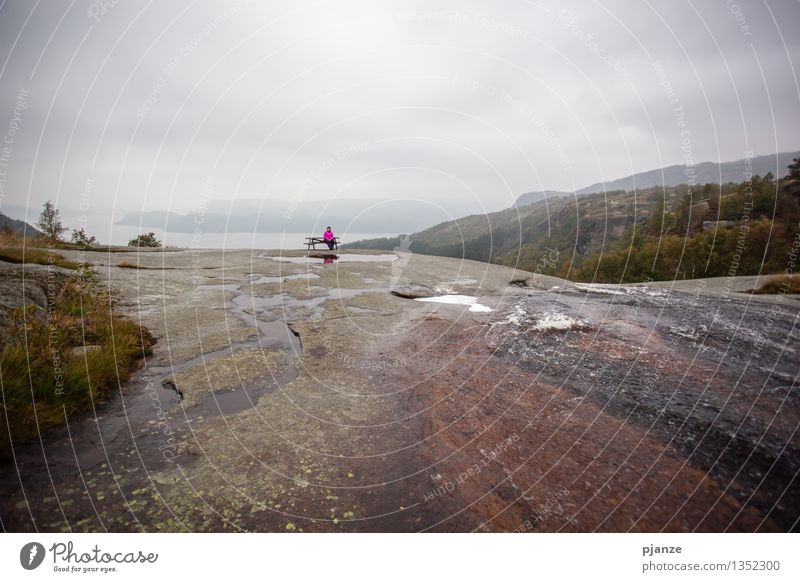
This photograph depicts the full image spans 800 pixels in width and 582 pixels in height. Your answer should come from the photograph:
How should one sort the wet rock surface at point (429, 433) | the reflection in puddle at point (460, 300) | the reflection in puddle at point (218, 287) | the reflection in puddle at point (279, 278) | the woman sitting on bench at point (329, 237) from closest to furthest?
the wet rock surface at point (429, 433) < the reflection in puddle at point (460, 300) < the reflection in puddle at point (218, 287) < the reflection in puddle at point (279, 278) < the woman sitting on bench at point (329, 237)

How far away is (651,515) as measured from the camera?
10.7ft

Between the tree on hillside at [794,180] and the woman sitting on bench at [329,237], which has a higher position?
the tree on hillside at [794,180]

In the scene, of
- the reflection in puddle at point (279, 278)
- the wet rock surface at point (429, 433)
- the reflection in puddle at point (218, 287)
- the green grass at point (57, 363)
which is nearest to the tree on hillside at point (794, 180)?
the wet rock surface at point (429, 433)

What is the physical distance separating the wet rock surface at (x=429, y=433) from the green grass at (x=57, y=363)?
0.29m

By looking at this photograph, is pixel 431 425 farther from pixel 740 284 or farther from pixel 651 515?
pixel 740 284

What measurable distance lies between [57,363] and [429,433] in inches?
211

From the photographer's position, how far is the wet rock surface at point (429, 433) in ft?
10.6

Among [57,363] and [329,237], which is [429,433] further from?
[329,237]

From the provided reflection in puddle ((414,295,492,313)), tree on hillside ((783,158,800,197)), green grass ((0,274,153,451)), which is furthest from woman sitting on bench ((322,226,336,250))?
tree on hillside ((783,158,800,197))

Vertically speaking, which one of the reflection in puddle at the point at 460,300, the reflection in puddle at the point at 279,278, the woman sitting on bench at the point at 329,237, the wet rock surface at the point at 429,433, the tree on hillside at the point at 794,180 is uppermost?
the tree on hillside at the point at 794,180

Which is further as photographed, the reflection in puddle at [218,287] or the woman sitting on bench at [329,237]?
the woman sitting on bench at [329,237]

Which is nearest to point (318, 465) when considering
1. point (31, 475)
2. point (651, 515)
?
point (31, 475)

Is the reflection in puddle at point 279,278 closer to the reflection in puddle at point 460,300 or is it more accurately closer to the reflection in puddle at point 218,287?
the reflection in puddle at point 218,287

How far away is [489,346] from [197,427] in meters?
5.47
